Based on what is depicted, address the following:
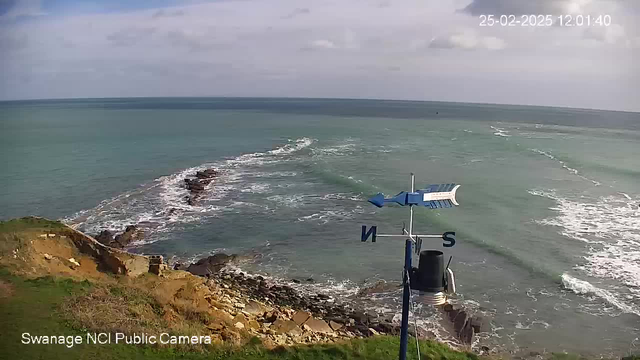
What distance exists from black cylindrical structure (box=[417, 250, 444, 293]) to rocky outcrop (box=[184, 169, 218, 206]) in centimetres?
3179

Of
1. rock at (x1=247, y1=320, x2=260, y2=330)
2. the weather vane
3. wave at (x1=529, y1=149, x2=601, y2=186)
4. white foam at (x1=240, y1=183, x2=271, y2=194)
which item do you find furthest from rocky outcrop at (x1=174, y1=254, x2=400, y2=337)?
wave at (x1=529, y1=149, x2=601, y2=186)

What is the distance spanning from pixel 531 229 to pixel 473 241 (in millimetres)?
4534

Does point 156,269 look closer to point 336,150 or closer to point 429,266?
point 429,266

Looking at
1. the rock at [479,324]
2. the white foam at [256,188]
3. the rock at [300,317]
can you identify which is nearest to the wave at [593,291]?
the rock at [479,324]

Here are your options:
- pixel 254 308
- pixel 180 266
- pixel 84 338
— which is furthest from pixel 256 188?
pixel 84 338

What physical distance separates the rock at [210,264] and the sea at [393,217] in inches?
38.6

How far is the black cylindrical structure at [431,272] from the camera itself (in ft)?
20.6

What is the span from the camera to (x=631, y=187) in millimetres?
40656

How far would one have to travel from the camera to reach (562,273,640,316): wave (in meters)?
20.2

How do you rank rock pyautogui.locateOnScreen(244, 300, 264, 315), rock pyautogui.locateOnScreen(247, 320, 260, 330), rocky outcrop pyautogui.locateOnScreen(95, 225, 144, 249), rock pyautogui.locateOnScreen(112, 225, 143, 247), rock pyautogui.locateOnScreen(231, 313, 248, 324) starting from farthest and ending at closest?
rock pyautogui.locateOnScreen(112, 225, 143, 247) < rocky outcrop pyautogui.locateOnScreen(95, 225, 144, 249) < rock pyautogui.locateOnScreen(244, 300, 264, 315) < rock pyautogui.locateOnScreen(247, 320, 260, 330) < rock pyautogui.locateOnScreen(231, 313, 248, 324)

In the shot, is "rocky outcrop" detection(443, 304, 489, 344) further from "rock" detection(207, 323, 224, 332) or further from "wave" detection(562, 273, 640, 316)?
"rock" detection(207, 323, 224, 332)

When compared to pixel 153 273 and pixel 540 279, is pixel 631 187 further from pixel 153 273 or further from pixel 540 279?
pixel 153 273

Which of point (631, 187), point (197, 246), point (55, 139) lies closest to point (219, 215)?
point (197, 246)

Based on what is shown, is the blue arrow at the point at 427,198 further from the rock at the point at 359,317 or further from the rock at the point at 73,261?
the rock at the point at 73,261
